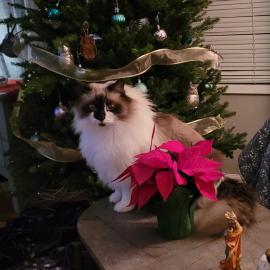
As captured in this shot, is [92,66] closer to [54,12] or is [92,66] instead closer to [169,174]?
[54,12]

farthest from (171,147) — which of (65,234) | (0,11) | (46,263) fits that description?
(0,11)

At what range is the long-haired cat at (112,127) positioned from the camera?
3.50 ft

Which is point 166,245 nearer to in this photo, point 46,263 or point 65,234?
point 46,263

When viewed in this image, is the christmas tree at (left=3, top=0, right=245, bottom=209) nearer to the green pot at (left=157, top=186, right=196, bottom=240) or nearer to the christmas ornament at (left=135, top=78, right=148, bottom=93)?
the christmas ornament at (left=135, top=78, right=148, bottom=93)

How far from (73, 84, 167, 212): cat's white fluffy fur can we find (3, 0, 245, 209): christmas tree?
27 centimetres

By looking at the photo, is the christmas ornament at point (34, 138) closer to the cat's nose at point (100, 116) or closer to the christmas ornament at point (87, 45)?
the christmas ornament at point (87, 45)

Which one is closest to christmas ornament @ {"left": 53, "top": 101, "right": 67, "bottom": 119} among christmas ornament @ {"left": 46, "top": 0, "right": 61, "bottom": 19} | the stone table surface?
christmas ornament @ {"left": 46, "top": 0, "right": 61, "bottom": 19}

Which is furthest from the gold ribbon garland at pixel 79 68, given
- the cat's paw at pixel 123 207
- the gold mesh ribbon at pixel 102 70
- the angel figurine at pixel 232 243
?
the angel figurine at pixel 232 243

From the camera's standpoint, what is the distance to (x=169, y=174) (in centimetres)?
87

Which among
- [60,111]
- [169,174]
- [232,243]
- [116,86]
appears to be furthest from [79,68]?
[232,243]

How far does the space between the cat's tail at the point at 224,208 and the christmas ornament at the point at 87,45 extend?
667mm

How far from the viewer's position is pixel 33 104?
5.11 feet

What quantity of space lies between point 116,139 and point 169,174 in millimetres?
270

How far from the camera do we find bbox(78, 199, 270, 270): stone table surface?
89cm
